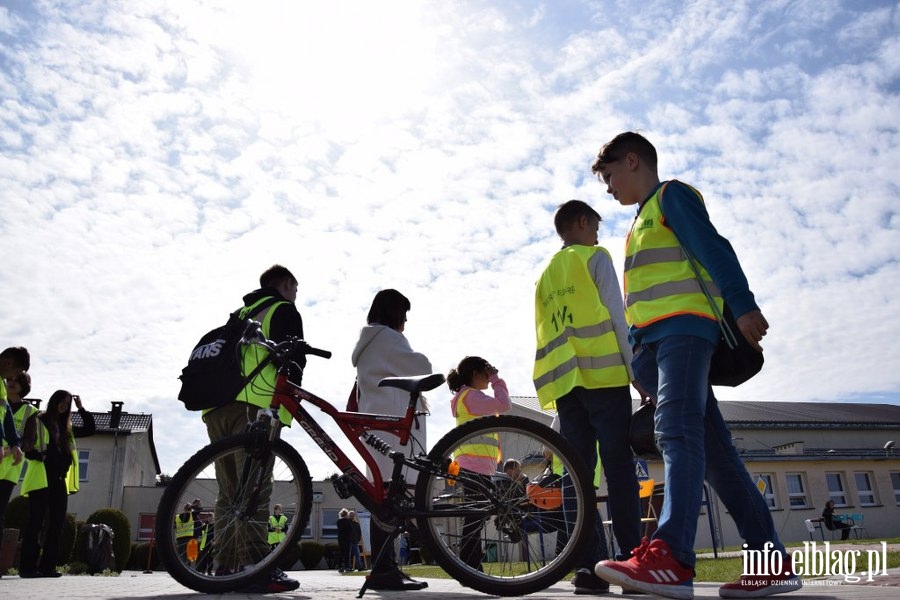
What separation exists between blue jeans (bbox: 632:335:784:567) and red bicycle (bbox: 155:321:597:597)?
51cm

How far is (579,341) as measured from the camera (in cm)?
409

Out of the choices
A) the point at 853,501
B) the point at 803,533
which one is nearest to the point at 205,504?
the point at 803,533

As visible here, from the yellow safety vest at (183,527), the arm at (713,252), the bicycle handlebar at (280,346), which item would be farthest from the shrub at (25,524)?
the arm at (713,252)

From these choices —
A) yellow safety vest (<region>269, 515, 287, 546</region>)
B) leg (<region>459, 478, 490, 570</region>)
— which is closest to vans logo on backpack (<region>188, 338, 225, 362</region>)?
yellow safety vest (<region>269, 515, 287, 546</region>)

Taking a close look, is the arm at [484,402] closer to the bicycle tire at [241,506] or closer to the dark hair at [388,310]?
the dark hair at [388,310]

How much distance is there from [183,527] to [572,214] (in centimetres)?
285

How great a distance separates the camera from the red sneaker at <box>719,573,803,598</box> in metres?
2.79

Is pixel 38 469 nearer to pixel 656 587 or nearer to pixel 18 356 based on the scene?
pixel 18 356

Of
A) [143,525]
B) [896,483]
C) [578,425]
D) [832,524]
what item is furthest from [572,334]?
[143,525]

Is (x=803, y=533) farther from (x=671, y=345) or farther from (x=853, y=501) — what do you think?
(x=671, y=345)

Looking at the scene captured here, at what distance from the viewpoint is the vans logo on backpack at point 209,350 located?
4074 mm

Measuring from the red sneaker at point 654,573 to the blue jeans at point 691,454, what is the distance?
0.16 feet

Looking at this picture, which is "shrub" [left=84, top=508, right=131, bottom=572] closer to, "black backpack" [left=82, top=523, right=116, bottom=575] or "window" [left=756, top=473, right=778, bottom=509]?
"black backpack" [left=82, top=523, right=116, bottom=575]

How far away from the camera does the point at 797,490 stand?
34094 millimetres
